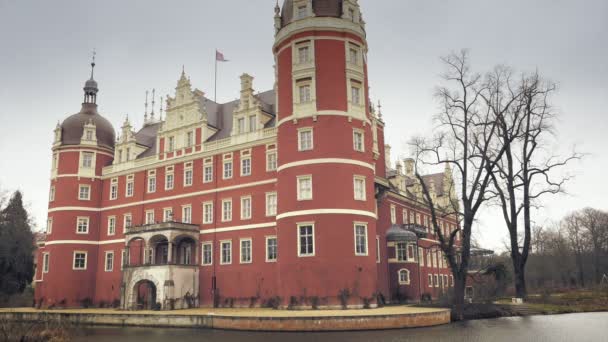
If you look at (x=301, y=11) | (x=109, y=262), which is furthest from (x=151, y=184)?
(x=301, y=11)

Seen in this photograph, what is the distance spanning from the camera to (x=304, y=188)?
33969 millimetres

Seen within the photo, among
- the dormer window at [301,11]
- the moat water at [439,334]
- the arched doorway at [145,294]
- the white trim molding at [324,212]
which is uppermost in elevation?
the dormer window at [301,11]

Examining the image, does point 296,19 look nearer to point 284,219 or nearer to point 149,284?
point 284,219

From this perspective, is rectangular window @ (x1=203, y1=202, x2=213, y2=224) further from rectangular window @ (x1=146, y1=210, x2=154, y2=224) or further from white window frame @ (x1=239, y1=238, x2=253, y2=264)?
rectangular window @ (x1=146, y1=210, x2=154, y2=224)

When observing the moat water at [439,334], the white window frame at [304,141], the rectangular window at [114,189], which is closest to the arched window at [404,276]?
the white window frame at [304,141]

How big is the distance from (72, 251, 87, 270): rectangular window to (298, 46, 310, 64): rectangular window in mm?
27845

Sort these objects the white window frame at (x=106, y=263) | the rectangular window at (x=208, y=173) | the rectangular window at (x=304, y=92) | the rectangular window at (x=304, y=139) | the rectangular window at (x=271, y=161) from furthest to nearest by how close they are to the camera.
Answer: the white window frame at (x=106, y=263) → the rectangular window at (x=208, y=173) → the rectangular window at (x=271, y=161) → the rectangular window at (x=304, y=92) → the rectangular window at (x=304, y=139)

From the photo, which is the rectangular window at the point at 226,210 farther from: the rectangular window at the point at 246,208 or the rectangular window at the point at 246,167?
the rectangular window at the point at 246,167

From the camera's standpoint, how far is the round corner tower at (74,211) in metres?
46.8

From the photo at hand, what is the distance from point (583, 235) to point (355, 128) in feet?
181

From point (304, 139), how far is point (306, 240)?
6.78 metres

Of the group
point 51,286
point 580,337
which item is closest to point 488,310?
point 580,337

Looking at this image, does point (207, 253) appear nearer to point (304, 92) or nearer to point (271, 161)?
point (271, 161)

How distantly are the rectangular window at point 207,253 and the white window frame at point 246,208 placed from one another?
381 centimetres
